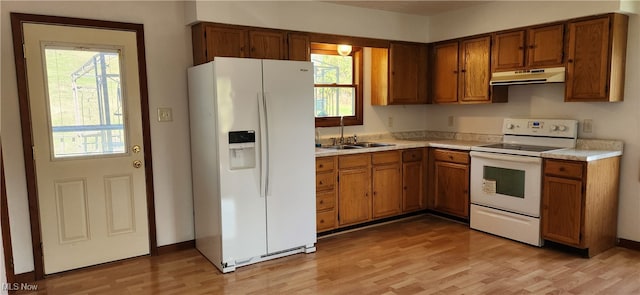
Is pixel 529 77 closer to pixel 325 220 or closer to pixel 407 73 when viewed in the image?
pixel 407 73

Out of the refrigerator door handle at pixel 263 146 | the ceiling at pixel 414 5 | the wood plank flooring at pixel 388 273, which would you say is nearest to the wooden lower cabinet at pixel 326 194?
the wood plank flooring at pixel 388 273

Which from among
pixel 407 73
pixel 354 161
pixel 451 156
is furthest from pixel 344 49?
pixel 451 156

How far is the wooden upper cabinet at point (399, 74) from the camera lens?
4.76 meters

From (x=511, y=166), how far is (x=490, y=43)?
1348 mm

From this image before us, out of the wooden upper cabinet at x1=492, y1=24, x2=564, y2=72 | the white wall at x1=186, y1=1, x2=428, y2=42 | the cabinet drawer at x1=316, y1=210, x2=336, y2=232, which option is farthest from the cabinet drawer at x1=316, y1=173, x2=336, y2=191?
the wooden upper cabinet at x1=492, y1=24, x2=564, y2=72

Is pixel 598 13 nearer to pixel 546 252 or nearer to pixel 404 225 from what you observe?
pixel 546 252

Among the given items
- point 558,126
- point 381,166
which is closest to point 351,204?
point 381,166

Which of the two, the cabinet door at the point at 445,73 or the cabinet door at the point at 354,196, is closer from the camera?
the cabinet door at the point at 354,196

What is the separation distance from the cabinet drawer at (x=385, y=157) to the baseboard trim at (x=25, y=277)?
120 inches

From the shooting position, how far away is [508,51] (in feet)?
13.8

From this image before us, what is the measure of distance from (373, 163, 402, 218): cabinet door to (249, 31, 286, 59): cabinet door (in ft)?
4.98

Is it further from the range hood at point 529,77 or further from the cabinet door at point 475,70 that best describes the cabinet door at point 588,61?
the cabinet door at point 475,70

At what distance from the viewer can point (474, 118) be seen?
486 centimetres

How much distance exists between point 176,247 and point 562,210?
3.37 meters
